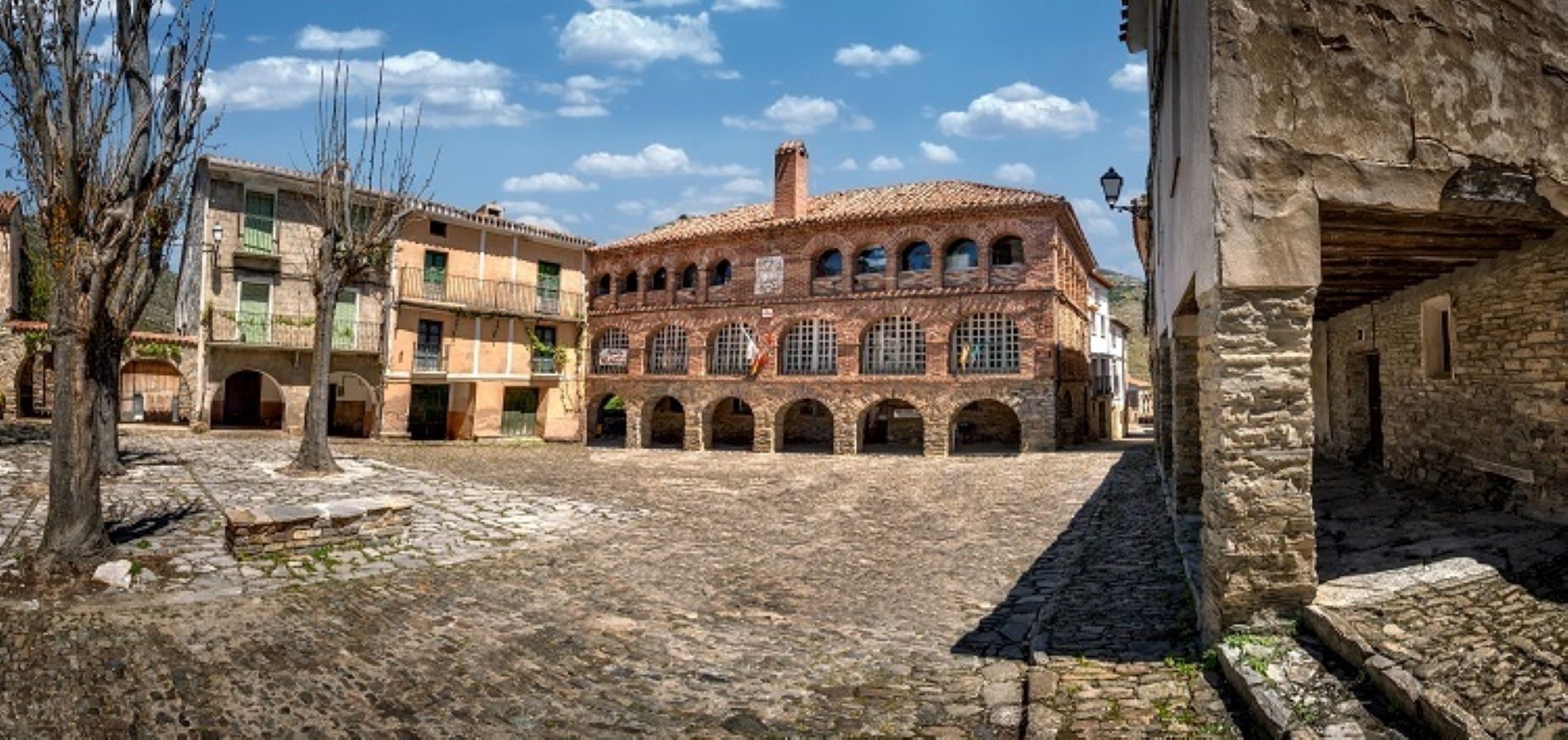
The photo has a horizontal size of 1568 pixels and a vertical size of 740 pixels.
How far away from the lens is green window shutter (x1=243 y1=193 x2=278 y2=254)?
77.1ft

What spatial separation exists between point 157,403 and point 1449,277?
115ft

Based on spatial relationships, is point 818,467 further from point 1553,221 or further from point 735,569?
point 1553,221

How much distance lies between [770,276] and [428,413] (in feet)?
44.1

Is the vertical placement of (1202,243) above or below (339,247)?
below

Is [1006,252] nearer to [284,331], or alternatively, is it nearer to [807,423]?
[807,423]

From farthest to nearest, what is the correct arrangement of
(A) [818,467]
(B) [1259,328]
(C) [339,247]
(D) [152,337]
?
(D) [152,337], (A) [818,467], (C) [339,247], (B) [1259,328]

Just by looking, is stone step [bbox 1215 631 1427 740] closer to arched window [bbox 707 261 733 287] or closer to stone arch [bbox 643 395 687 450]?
arched window [bbox 707 261 733 287]

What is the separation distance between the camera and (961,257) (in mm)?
23266

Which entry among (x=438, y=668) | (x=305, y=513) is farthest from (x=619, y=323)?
(x=438, y=668)

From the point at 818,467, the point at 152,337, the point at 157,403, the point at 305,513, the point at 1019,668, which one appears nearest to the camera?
the point at 1019,668

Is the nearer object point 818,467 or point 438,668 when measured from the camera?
point 438,668

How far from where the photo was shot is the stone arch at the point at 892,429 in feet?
85.3

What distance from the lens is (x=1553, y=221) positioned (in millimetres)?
5672

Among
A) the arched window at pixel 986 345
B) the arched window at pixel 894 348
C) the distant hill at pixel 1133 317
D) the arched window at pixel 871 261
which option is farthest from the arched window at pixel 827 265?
the distant hill at pixel 1133 317
